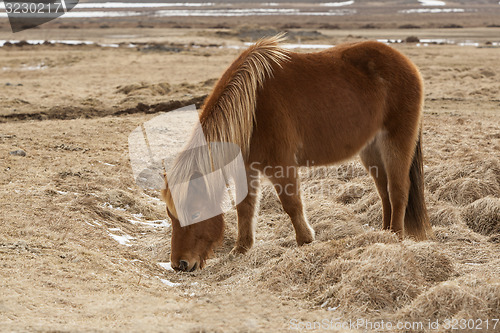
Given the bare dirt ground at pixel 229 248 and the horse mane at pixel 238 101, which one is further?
the horse mane at pixel 238 101

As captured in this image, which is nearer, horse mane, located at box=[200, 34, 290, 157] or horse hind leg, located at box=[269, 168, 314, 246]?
horse mane, located at box=[200, 34, 290, 157]

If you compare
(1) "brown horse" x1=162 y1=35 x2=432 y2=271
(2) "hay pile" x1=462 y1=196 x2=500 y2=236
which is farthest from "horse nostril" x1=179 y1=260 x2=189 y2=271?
(2) "hay pile" x1=462 y1=196 x2=500 y2=236

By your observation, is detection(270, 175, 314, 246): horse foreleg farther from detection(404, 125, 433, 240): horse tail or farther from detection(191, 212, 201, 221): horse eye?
detection(404, 125, 433, 240): horse tail

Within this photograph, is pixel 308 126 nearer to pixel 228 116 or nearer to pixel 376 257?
pixel 228 116

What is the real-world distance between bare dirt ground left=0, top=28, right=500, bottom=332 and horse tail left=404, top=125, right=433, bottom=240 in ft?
0.63

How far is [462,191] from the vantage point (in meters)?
5.75

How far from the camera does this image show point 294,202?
4.59 metres

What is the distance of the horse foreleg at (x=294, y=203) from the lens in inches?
177

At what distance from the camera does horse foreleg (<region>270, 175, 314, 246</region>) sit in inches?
177

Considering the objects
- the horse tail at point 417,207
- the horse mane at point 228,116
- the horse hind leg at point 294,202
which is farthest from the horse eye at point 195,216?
the horse tail at point 417,207

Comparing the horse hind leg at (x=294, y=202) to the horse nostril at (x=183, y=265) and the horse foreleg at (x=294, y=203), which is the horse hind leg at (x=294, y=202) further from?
the horse nostril at (x=183, y=265)

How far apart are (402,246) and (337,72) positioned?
174cm

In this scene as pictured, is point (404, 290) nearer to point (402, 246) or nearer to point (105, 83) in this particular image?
point (402, 246)

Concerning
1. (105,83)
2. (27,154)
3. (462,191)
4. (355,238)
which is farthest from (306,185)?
(105,83)
